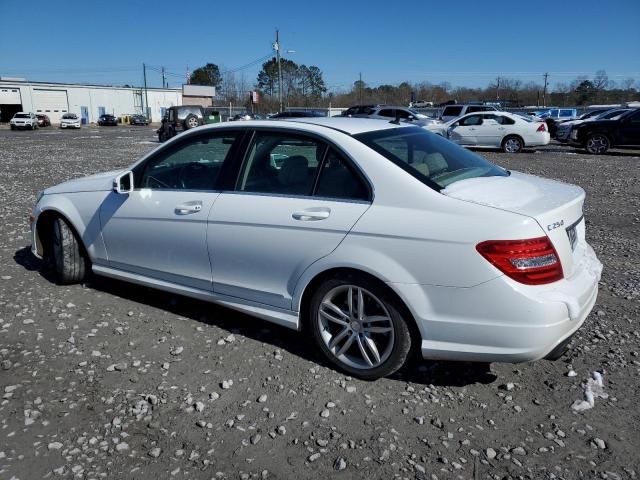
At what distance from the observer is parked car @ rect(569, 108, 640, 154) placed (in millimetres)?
17500

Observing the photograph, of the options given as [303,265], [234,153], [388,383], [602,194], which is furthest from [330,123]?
[602,194]

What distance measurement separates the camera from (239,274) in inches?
147

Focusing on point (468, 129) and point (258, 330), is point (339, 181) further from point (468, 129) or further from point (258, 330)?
point (468, 129)

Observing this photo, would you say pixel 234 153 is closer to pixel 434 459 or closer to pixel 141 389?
pixel 141 389

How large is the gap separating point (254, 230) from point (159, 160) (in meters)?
1.28

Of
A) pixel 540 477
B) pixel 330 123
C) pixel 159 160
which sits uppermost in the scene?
pixel 330 123

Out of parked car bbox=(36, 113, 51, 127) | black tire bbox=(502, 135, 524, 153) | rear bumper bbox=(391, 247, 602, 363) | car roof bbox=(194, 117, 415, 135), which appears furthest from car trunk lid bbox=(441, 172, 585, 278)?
parked car bbox=(36, 113, 51, 127)

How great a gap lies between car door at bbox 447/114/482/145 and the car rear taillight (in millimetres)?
18049

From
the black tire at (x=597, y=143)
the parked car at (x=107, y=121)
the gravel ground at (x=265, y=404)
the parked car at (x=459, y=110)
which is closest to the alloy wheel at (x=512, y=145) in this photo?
the black tire at (x=597, y=143)

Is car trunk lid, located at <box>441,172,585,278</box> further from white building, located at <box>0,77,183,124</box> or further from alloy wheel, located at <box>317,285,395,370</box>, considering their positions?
white building, located at <box>0,77,183,124</box>

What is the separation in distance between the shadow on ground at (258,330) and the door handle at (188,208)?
0.95 meters

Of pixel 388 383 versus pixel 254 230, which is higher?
pixel 254 230

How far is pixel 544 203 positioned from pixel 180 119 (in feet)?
78.2

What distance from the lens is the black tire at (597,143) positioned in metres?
18.2
